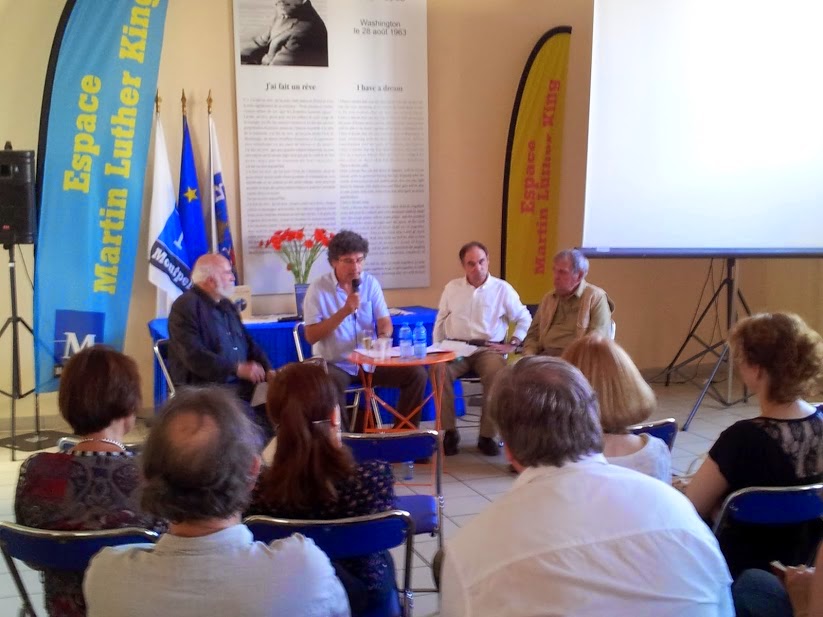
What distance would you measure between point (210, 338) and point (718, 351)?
16.1 ft

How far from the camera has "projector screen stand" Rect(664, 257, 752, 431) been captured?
18.5 feet

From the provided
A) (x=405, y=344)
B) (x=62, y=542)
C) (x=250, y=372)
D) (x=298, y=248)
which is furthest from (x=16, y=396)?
(x=62, y=542)

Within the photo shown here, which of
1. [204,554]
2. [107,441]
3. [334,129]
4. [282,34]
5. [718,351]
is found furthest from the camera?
[718,351]

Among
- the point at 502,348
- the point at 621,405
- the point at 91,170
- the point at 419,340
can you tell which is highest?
the point at 91,170

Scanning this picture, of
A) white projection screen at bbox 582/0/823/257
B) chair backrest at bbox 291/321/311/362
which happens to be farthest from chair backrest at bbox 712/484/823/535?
white projection screen at bbox 582/0/823/257

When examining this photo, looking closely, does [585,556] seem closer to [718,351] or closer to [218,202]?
[218,202]

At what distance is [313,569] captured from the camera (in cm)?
146

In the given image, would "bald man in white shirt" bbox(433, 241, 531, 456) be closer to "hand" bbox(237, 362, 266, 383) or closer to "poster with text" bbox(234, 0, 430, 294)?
"poster with text" bbox(234, 0, 430, 294)

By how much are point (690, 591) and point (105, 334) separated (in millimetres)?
4822

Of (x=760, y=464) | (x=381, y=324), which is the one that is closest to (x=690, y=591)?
(x=760, y=464)

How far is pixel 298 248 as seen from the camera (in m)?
5.94

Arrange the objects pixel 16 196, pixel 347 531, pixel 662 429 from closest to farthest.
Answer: pixel 347 531, pixel 662 429, pixel 16 196

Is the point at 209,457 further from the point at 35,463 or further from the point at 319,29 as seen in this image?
the point at 319,29

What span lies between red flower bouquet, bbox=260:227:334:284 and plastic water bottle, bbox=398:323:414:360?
3.38 ft
